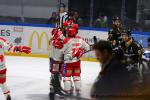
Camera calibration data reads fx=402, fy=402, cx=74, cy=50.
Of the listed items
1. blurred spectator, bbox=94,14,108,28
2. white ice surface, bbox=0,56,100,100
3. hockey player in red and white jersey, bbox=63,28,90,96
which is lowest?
white ice surface, bbox=0,56,100,100

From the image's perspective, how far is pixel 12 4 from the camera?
14.2 metres

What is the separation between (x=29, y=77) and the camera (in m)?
7.61

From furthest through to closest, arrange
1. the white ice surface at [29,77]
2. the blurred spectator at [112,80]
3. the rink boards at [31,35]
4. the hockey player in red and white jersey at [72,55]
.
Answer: the rink boards at [31,35] < the white ice surface at [29,77] < the hockey player in red and white jersey at [72,55] < the blurred spectator at [112,80]

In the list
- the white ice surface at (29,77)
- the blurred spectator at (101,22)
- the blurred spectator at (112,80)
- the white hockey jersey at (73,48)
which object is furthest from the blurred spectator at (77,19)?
the blurred spectator at (112,80)

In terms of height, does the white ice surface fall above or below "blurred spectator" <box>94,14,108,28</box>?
below

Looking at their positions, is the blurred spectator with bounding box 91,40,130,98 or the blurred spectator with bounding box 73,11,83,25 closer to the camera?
the blurred spectator with bounding box 91,40,130,98

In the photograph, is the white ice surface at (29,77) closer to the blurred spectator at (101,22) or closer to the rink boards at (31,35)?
the rink boards at (31,35)

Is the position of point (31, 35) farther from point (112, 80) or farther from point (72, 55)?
point (112, 80)

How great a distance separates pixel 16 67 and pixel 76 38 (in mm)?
4021

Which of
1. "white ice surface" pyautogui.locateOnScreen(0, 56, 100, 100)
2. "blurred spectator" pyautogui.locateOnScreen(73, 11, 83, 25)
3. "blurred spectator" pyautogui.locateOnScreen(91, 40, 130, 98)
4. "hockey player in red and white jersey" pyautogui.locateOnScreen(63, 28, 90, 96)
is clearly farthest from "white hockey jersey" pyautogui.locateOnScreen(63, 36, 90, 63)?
"blurred spectator" pyautogui.locateOnScreen(73, 11, 83, 25)

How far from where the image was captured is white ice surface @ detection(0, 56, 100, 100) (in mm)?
5926

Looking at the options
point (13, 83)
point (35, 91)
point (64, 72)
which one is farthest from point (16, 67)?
point (64, 72)

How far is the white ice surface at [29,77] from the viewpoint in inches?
233

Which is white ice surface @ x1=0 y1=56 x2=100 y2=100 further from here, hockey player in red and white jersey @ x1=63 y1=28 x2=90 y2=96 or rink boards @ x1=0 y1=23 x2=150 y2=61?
rink boards @ x1=0 y1=23 x2=150 y2=61
